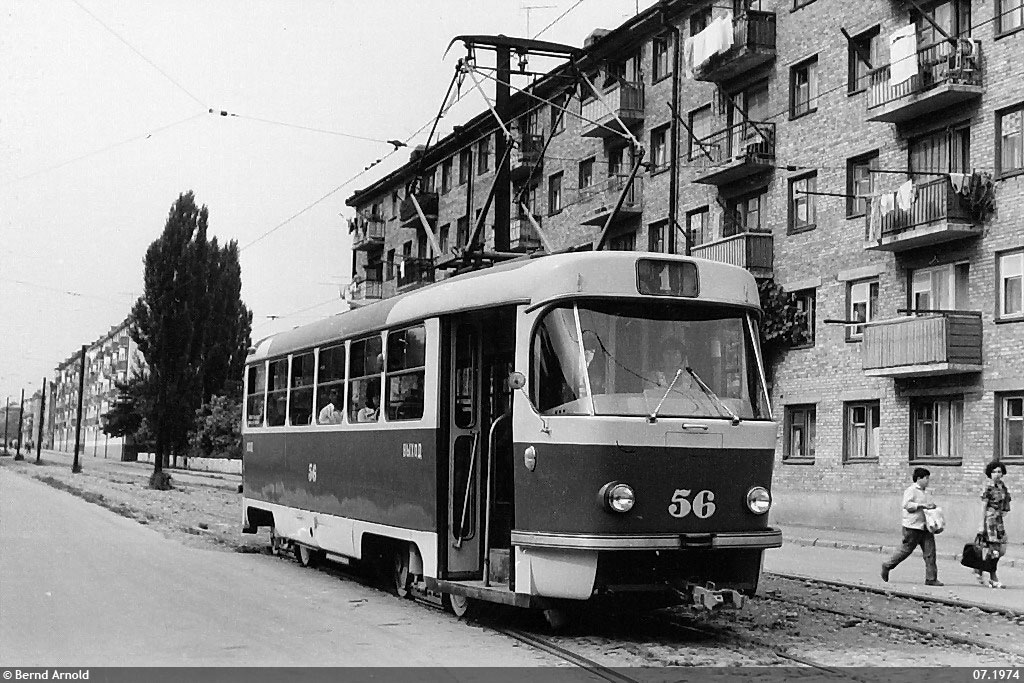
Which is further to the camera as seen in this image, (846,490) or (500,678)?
(846,490)

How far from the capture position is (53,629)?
10.2 metres

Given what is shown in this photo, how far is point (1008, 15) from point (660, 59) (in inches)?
612

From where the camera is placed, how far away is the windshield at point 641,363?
32.9 feet

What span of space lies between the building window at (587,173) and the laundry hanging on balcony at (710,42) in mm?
8362

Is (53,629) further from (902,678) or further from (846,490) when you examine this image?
(846,490)

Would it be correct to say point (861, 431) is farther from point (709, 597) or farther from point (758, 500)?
point (709, 597)

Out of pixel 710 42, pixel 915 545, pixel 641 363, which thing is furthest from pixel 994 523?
pixel 710 42

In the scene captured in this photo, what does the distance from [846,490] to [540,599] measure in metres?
22.4

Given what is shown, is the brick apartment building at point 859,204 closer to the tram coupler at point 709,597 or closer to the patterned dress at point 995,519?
the patterned dress at point 995,519

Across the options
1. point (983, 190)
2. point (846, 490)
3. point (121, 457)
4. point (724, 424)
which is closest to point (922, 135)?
point (983, 190)

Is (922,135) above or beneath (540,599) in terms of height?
above

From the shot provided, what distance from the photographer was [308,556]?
1666 cm

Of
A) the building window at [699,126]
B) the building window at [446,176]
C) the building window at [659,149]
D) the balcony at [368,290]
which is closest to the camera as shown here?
the building window at [699,126]

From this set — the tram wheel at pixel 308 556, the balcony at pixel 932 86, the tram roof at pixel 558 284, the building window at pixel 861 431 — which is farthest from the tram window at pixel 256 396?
the building window at pixel 861 431
